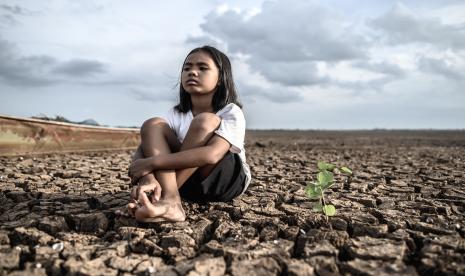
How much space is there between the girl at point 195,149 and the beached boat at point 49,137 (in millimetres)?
3176

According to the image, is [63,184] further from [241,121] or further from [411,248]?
[411,248]

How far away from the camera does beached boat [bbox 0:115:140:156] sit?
453cm

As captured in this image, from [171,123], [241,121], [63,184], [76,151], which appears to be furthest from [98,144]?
[241,121]

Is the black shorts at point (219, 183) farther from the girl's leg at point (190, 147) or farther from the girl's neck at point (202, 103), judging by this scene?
the girl's neck at point (202, 103)

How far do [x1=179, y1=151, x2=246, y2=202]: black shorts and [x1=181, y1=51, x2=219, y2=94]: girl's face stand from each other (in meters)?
0.40

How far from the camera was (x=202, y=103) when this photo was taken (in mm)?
2215

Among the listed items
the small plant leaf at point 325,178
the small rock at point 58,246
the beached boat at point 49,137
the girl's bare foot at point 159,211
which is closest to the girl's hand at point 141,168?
the girl's bare foot at point 159,211

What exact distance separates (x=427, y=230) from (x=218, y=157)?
40.4 inches

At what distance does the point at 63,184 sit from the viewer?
112 inches

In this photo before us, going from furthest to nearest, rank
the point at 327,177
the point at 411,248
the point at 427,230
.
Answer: the point at 327,177, the point at 427,230, the point at 411,248

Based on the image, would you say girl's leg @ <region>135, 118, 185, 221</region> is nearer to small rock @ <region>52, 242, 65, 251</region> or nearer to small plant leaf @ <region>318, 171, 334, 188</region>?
small rock @ <region>52, 242, 65, 251</region>

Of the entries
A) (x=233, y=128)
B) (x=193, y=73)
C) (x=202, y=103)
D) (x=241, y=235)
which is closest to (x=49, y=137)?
(x=202, y=103)

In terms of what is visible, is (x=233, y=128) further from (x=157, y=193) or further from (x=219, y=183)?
(x=157, y=193)

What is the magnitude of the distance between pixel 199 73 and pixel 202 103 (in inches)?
7.9
